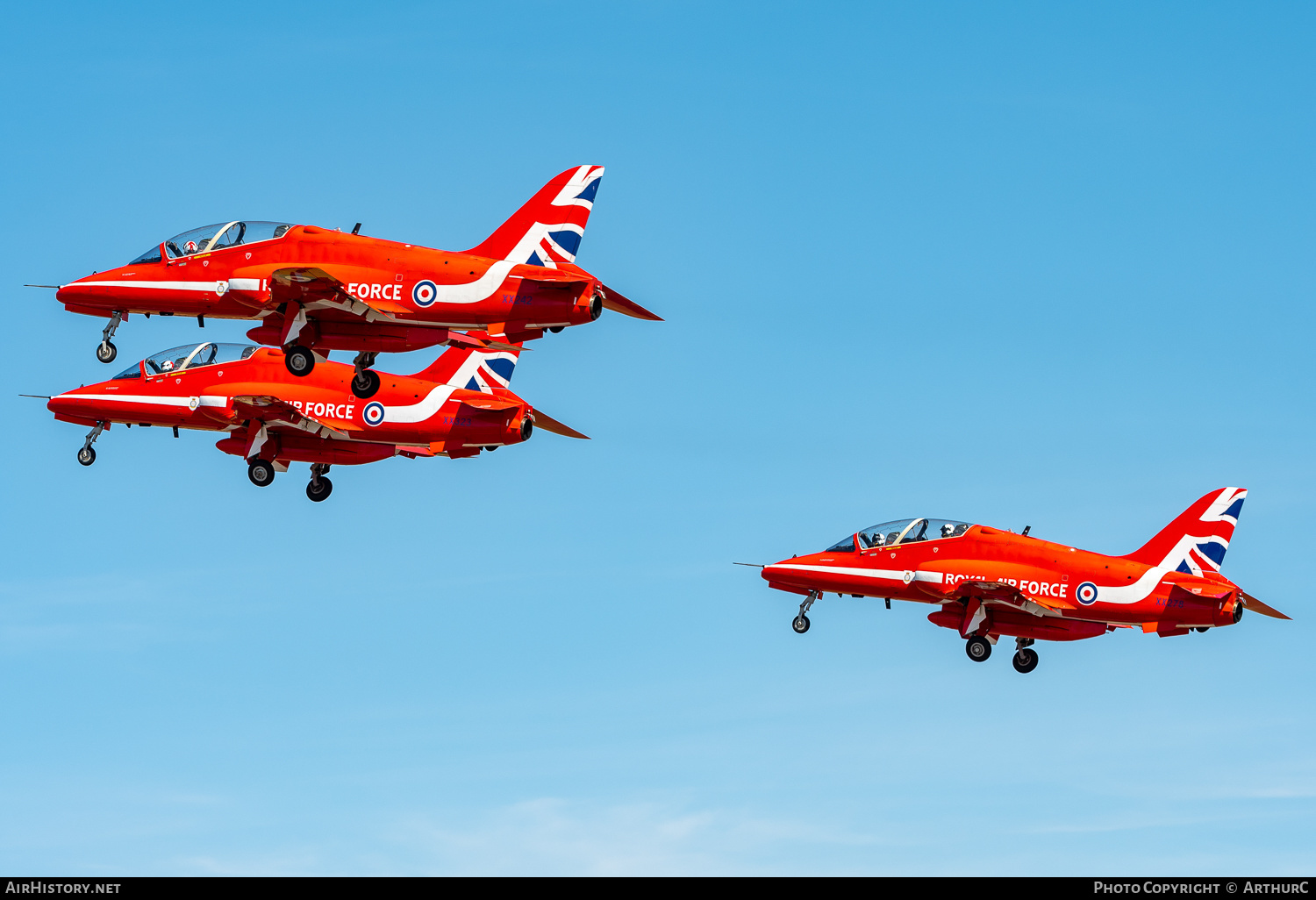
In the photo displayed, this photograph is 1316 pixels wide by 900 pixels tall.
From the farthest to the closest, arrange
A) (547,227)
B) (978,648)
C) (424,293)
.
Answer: (978,648) → (547,227) → (424,293)

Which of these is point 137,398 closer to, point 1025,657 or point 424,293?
point 424,293

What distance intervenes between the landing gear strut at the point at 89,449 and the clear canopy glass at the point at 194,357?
1.82 meters

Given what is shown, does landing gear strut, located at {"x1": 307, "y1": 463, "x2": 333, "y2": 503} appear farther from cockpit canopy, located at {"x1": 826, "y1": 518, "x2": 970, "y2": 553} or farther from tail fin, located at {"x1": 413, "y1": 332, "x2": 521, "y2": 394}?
cockpit canopy, located at {"x1": 826, "y1": 518, "x2": 970, "y2": 553}

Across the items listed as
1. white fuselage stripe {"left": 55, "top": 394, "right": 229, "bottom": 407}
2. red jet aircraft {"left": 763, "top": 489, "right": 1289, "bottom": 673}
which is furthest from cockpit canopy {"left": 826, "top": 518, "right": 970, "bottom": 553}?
white fuselage stripe {"left": 55, "top": 394, "right": 229, "bottom": 407}

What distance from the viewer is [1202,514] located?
75688 mm

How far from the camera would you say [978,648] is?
73875mm

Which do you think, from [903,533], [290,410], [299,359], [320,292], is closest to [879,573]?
[903,533]

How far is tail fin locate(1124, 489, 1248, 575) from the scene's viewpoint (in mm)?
74188

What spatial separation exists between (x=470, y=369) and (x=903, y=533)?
1657 centimetres

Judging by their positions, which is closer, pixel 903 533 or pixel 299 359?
pixel 299 359

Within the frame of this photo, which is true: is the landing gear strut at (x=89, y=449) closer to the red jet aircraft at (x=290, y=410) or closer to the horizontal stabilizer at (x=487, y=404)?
the red jet aircraft at (x=290, y=410)

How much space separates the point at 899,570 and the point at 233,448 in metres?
23.5
